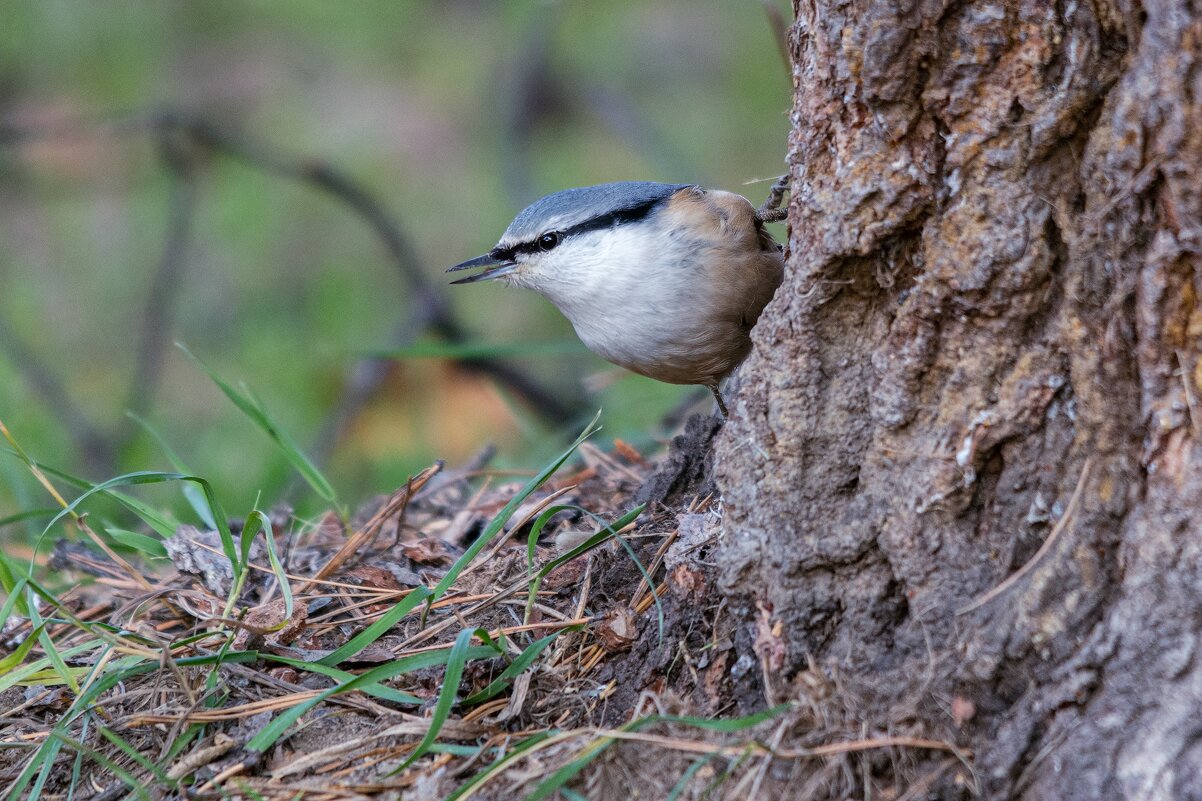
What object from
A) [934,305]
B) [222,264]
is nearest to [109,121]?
[222,264]

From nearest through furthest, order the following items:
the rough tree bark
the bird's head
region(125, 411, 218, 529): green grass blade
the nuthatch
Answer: the rough tree bark, region(125, 411, 218, 529): green grass blade, the nuthatch, the bird's head

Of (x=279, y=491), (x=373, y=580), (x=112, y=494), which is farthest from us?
(x=279, y=491)

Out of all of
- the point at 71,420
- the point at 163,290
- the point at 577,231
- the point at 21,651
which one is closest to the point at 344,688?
the point at 21,651

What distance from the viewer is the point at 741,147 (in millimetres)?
7125

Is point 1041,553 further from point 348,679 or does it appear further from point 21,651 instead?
point 21,651

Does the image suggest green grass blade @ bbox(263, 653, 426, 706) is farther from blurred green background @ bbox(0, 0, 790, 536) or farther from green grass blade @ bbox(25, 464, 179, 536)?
blurred green background @ bbox(0, 0, 790, 536)

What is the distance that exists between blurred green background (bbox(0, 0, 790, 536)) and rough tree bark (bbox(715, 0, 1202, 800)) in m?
2.92

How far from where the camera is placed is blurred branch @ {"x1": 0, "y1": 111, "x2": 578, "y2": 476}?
488 cm

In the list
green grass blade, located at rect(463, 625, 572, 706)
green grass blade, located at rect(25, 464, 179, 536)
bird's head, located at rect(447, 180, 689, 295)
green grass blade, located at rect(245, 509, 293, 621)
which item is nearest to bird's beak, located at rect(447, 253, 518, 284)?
bird's head, located at rect(447, 180, 689, 295)

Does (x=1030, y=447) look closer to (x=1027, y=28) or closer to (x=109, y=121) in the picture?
(x=1027, y=28)

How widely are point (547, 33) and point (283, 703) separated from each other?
19.3ft

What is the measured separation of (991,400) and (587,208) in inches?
60.4

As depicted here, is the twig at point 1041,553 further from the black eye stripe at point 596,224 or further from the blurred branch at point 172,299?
the blurred branch at point 172,299

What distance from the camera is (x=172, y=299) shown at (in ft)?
18.3
